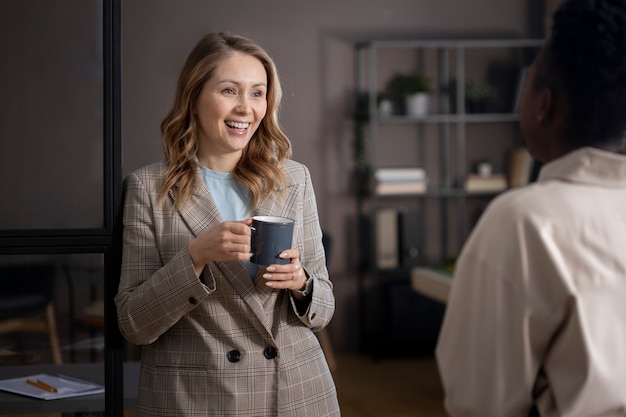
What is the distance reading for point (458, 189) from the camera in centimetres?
616

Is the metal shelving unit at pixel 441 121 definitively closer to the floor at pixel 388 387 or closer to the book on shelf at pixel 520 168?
the book on shelf at pixel 520 168

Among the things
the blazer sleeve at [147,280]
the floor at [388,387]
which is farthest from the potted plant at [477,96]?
the blazer sleeve at [147,280]

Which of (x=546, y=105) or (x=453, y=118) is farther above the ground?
(x=453, y=118)

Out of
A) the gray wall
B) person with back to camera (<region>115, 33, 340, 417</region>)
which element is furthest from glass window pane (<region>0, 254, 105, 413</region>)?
the gray wall

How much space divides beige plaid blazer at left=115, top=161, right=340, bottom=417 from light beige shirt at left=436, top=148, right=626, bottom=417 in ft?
2.41

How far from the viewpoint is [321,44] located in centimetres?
596

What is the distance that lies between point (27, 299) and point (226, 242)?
419 mm

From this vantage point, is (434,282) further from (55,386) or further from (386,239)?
(55,386)

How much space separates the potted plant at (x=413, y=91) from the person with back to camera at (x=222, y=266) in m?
4.18

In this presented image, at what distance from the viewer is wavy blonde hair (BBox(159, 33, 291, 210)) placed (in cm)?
171

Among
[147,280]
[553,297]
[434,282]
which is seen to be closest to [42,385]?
[147,280]

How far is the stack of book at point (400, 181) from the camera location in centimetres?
582

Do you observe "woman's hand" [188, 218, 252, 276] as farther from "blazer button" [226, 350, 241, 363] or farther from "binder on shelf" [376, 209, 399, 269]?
"binder on shelf" [376, 209, 399, 269]

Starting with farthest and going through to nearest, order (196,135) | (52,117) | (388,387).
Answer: (388,387)
(196,135)
(52,117)
